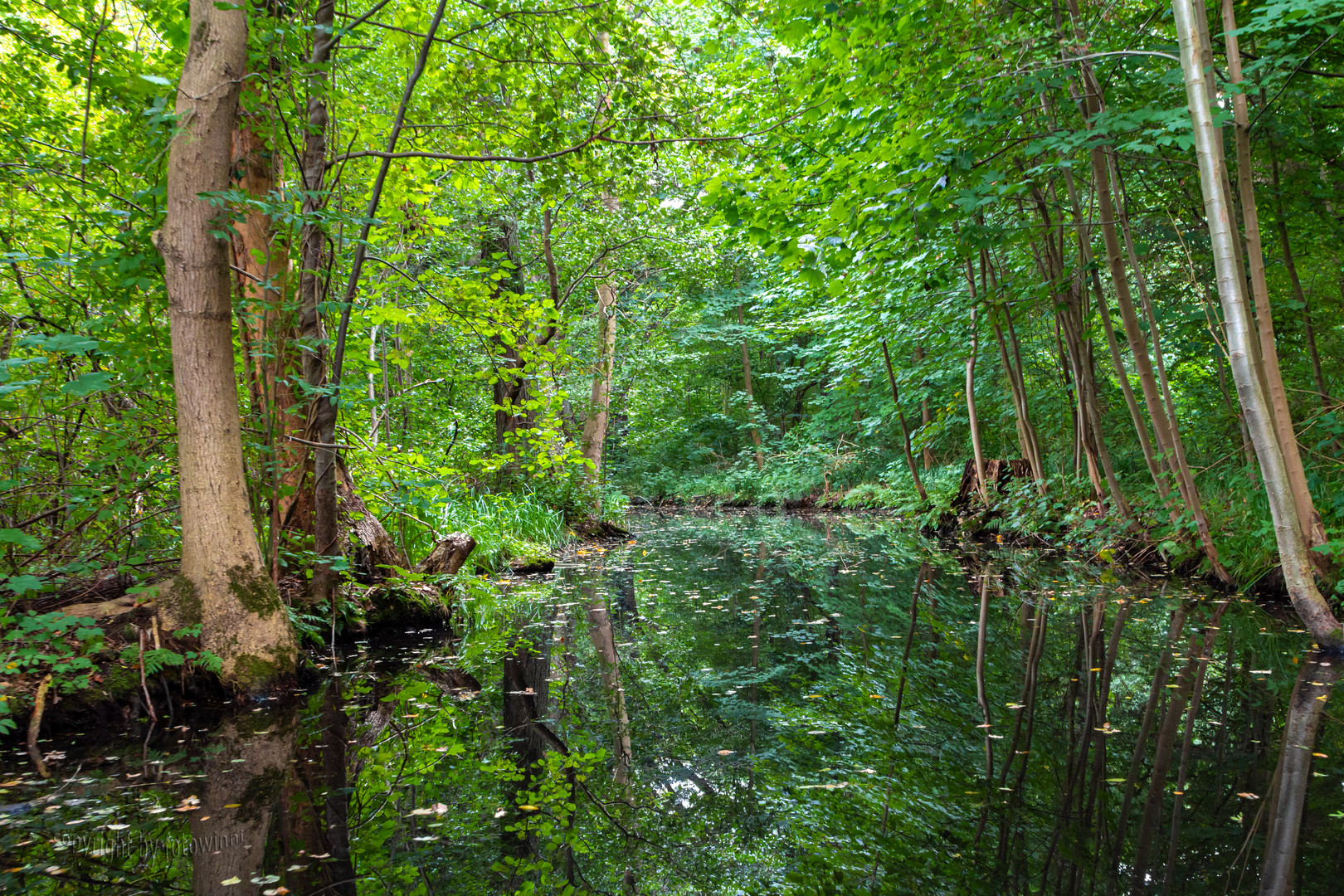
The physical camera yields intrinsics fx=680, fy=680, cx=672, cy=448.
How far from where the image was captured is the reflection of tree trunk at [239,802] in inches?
82.3

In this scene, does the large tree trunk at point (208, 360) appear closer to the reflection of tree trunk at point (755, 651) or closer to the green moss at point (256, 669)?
the green moss at point (256, 669)

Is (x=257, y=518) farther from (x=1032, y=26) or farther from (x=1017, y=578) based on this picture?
(x=1032, y=26)

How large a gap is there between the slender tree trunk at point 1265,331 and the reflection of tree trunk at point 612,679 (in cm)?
417

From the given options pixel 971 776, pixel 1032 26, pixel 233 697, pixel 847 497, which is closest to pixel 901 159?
pixel 1032 26

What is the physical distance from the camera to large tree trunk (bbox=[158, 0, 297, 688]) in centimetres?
351

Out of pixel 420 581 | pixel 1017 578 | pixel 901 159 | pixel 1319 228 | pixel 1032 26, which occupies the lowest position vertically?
pixel 1017 578

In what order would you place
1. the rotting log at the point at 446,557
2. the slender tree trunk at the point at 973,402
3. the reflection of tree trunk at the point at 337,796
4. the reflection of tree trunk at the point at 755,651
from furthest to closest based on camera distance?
1. the slender tree trunk at the point at 973,402
2. the rotting log at the point at 446,557
3. the reflection of tree trunk at the point at 755,651
4. the reflection of tree trunk at the point at 337,796

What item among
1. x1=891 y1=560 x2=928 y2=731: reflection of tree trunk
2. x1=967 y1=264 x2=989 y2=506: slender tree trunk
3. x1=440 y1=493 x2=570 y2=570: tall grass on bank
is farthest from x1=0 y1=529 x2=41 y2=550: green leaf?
x1=967 y1=264 x2=989 y2=506: slender tree trunk

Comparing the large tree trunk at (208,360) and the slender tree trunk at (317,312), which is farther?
the slender tree trunk at (317,312)

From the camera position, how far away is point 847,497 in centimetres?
1964

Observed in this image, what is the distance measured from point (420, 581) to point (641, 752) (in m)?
3.76

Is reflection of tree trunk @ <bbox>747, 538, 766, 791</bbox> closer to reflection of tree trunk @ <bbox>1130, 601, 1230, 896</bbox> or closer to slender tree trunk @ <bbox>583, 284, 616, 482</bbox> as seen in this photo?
reflection of tree trunk @ <bbox>1130, 601, 1230, 896</bbox>

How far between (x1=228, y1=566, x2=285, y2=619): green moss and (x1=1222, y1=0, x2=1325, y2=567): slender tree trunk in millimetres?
6040

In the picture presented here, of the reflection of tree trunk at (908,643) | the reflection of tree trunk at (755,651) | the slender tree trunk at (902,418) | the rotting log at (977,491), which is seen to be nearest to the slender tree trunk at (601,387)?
the slender tree trunk at (902,418)
